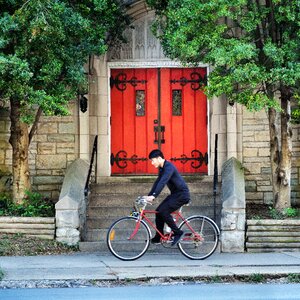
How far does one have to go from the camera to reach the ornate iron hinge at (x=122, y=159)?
16.5 metres

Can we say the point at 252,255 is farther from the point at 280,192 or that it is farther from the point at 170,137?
the point at 170,137

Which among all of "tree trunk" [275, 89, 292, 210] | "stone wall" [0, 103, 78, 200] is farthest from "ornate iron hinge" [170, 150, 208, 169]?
"tree trunk" [275, 89, 292, 210]

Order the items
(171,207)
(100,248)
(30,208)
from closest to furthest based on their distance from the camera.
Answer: (171,207)
(100,248)
(30,208)

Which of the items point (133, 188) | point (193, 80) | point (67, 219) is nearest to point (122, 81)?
point (193, 80)

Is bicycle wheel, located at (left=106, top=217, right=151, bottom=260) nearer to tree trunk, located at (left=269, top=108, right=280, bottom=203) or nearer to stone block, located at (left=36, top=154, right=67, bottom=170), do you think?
tree trunk, located at (left=269, top=108, right=280, bottom=203)

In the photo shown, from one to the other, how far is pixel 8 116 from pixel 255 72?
18.3 ft

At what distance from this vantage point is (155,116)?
1662 centimetres

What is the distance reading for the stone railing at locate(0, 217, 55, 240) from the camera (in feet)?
44.3

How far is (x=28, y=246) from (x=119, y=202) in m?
2.52

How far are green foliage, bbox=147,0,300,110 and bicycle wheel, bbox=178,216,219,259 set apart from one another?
81.5 inches

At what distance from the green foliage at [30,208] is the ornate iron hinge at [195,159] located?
298cm

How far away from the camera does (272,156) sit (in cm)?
1466

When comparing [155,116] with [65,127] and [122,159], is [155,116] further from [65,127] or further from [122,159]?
[65,127]

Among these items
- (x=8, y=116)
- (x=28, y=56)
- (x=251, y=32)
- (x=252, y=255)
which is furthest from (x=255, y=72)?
(x=8, y=116)
